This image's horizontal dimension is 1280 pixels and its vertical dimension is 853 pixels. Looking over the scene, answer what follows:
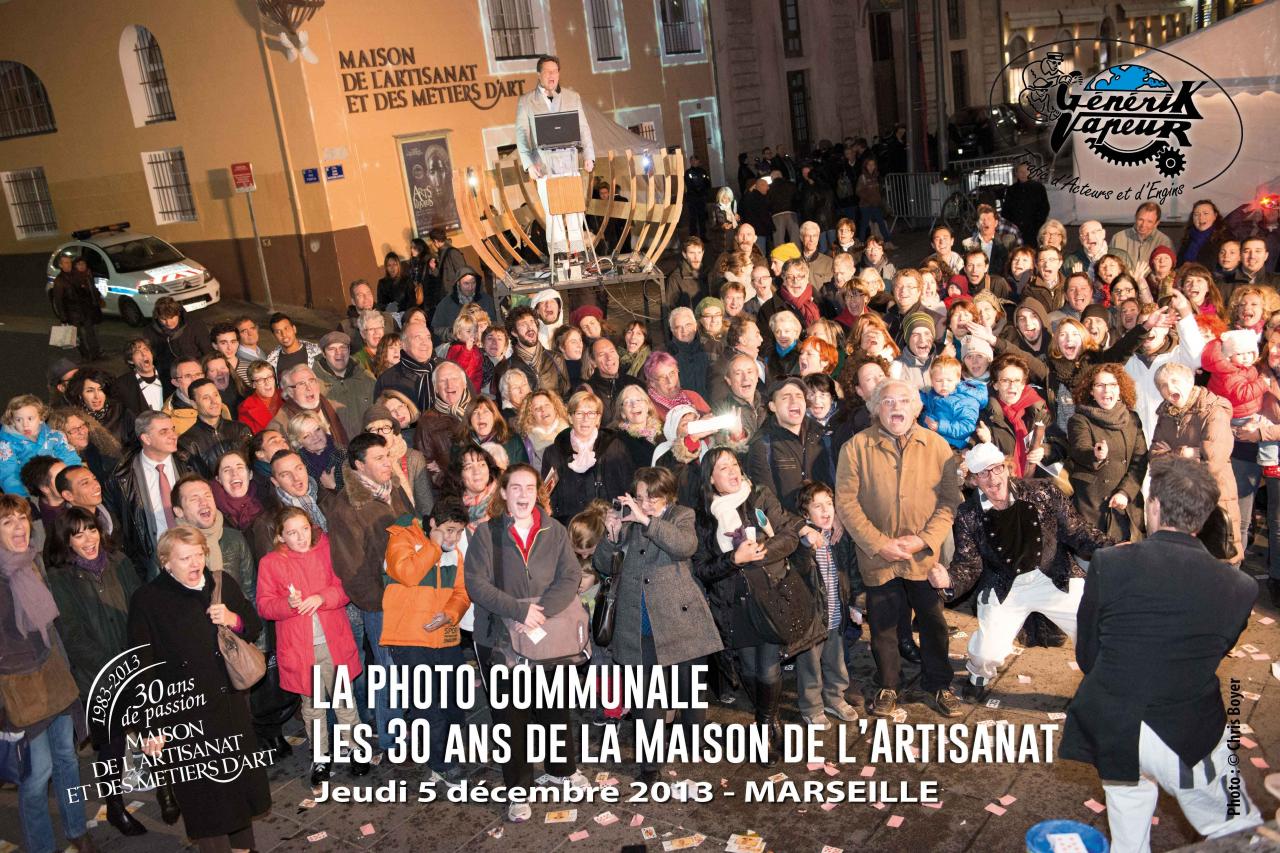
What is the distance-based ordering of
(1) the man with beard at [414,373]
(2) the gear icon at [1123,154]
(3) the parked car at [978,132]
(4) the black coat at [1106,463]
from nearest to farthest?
(4) the black coat at [1106,463]
(1) the man with beard at [414,373]
(2) the gear icon at [1123,154]
(3) the parked car at [978,132]

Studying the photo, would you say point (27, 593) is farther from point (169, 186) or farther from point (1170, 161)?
point (169, 186)

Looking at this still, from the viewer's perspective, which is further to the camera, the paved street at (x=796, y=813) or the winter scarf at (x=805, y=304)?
the winter scarf at (x=805, y=304)

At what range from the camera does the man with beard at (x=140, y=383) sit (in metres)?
9.20

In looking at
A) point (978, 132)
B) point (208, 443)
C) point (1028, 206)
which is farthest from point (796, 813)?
point (978, 132)

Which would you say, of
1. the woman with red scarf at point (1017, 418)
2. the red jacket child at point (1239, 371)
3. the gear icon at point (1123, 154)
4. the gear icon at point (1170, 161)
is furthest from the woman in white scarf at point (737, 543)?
the gear icon at point (1123, 154)

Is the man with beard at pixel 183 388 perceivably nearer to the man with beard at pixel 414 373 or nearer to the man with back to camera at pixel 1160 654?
the man with beard at pixel 414 373

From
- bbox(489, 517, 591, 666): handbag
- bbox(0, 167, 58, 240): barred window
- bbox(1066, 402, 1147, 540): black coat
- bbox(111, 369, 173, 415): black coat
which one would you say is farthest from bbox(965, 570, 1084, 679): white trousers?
bbox(0, 167, 58, 240): barred window

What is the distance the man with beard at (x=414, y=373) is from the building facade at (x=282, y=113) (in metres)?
11.5

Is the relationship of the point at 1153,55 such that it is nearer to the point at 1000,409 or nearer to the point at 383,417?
the point at 1000,409

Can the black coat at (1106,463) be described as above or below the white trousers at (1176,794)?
above

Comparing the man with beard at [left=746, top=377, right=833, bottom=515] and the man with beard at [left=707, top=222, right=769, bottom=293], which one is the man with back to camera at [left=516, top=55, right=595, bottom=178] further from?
the man with beard at [left=746, top=377, right=833, bottom=515]

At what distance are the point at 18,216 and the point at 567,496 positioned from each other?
2404cm

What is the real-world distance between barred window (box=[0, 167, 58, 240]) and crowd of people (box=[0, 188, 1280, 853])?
19562mm

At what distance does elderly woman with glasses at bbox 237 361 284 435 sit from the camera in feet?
27.6
